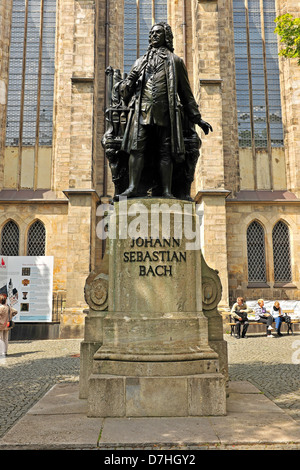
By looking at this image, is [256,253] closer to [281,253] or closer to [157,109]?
[281,253]

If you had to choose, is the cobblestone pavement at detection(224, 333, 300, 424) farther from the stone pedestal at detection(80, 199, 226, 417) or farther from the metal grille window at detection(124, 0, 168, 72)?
the metal grille window at detection(124, 0, 168, 72)

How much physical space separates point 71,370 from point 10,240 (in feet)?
36.9

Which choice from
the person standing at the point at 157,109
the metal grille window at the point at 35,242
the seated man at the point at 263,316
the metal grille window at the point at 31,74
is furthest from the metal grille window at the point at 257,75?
the person standing at the point at 157,109

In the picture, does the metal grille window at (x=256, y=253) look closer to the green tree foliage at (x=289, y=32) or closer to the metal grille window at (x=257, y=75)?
the metal grille window at (x=257, y=75)

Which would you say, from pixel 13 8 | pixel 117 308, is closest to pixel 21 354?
pixel 117 308

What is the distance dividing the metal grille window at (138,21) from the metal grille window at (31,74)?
11.5ft

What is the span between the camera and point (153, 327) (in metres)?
4.12

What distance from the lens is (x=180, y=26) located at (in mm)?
19000

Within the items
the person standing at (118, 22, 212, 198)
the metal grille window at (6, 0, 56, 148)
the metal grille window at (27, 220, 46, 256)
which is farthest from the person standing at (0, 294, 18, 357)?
the metal grille window at (6, 0, 56, 148)

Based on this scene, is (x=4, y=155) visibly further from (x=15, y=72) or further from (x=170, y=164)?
(x=170, y=164)

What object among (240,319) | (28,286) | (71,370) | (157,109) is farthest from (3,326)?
(240,319)

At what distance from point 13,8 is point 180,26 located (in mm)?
7980

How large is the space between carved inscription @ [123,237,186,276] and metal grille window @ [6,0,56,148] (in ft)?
50.8

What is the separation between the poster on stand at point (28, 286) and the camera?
1349 centimetres
